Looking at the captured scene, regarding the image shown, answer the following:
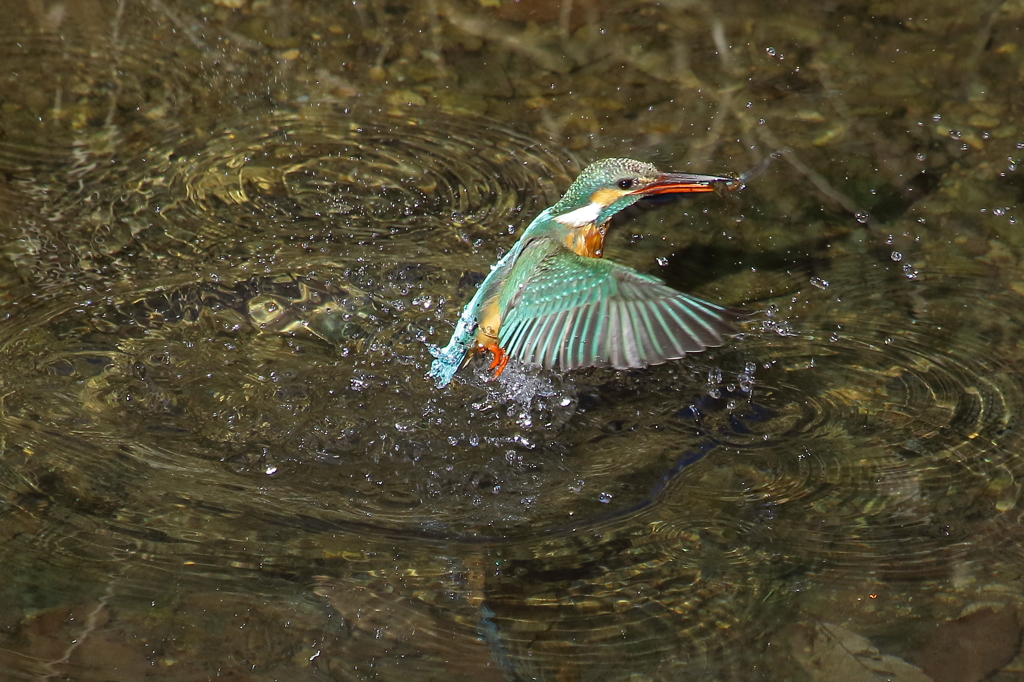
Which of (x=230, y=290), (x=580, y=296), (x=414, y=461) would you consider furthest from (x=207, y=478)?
(x=580, y=296)

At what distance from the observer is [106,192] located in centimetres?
503

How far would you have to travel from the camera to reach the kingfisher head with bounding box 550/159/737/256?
13.9 feet

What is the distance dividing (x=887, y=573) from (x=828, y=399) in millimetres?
871

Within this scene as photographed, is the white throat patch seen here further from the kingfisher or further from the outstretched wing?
the outstretched wing

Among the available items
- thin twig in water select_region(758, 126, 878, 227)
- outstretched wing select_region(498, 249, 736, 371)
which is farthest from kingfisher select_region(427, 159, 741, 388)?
thin twig in water select_region(758, 126, 878, 227)

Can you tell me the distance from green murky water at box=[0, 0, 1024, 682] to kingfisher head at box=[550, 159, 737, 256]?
513mm

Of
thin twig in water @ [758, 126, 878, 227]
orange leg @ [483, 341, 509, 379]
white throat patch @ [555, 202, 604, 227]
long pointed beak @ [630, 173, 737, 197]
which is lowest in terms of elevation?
orange leg @ [483, 341, 509, 379]

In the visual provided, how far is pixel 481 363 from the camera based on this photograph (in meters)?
4.57

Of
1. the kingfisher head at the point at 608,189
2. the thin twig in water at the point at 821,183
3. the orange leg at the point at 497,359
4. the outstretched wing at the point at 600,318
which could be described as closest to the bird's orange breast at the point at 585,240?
the kingfisher head at the point at 608,189

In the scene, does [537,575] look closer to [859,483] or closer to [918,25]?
[859,483]

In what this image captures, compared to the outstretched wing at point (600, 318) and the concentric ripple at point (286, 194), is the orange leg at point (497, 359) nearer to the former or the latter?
the outstretched wing at point (600, 318)

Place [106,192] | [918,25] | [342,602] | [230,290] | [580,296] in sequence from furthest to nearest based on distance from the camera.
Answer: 1. [918,25]
2. [106,192]
3. [230,290]
4. [580,296]
5. [342,602]

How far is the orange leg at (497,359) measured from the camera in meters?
4.48

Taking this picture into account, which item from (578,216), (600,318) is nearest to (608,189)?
(578,216)
